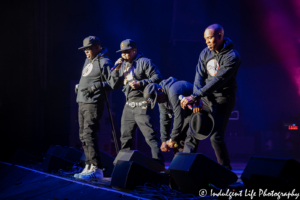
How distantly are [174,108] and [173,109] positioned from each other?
0.12 feet

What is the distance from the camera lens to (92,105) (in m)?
4.01

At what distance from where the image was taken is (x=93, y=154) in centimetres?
396

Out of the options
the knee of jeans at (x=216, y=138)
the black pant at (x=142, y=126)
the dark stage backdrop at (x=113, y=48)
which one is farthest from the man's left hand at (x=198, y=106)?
the dark stage backdrop at (x=113, y=48)

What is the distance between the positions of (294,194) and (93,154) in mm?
2765

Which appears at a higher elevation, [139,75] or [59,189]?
[139,75]

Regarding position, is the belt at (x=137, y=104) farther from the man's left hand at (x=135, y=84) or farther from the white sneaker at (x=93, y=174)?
the white sneaker at (x=93, y=174)

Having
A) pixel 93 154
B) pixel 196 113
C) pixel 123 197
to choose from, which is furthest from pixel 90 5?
pixel 123 197

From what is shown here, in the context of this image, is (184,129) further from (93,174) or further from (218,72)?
(93,174)

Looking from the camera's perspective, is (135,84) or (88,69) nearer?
(135,84)

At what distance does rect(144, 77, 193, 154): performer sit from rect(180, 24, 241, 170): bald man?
1.06 feet

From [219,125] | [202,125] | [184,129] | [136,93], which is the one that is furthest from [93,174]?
[219,125]

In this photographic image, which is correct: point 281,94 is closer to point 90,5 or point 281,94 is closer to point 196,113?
point 90,5

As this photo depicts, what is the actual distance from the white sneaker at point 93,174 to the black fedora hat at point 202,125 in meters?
1.52

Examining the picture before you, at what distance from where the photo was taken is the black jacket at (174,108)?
10.9ft
